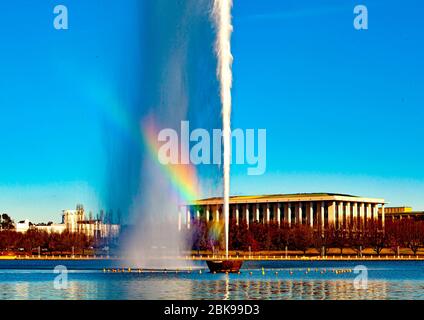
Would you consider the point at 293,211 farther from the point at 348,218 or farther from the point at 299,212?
the point at 348,218

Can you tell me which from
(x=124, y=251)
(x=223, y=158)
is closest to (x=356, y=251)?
(x=124, y=251)

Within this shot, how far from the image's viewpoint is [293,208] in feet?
619

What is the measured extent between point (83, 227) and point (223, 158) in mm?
114821

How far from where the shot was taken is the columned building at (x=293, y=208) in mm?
181250

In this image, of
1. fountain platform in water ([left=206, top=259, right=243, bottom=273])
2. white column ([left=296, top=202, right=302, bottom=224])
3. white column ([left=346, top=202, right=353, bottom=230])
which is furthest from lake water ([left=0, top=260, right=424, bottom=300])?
white column ([left=296, top=202, right=302, bottom=224])

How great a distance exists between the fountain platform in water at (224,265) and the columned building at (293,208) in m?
105

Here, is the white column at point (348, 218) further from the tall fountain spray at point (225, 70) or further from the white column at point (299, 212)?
the tall fountain spray at point (225, 70)

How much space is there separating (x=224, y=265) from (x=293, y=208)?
402ft

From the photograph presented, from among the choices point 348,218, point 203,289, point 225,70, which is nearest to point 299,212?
point 348,218

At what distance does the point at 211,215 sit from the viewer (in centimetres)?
18675

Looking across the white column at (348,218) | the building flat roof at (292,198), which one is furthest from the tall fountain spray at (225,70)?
the building flat roof at (292,198)

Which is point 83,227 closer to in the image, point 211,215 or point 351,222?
point 211,215

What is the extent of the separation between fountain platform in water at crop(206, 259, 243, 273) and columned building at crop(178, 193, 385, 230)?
10496cm
